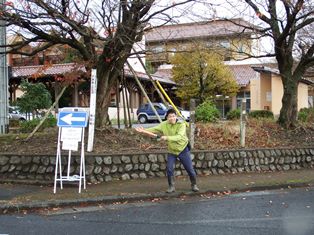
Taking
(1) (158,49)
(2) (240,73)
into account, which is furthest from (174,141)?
(2) (240,73)

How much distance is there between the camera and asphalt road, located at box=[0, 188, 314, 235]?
6754 millimetres

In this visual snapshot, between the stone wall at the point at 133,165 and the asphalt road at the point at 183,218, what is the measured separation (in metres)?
2.38

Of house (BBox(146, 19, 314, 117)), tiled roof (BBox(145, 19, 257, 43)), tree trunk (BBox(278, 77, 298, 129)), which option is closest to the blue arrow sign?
house (BBox(146, 19, 314, 117))

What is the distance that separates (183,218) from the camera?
24.8 feet

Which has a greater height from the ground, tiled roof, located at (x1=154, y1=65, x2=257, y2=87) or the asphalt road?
tiled roof, located at (x1=154, y1=65, x2=257, y2=87)

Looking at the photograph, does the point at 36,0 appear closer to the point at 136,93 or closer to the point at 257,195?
the point at 257,195

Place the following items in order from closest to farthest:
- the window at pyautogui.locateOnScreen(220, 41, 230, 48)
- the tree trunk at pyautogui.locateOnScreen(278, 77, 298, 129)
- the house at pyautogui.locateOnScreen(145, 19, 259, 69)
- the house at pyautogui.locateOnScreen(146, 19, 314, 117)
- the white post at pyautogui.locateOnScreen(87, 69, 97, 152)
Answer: the white post at pyautogui.locateOnScreen(87, 69, 97, 152)
the house at pyautogui.locateOnScreen(146, 19, 314, 117)
the house at pyautogui.locateOnScreen(145, 19, 259, 69)
the tree trunk at pyautogui.locateOnScreen(278, 77, 298, 129)
the window at pyautogui.locateOnScreen(220, 41, 230, 48)

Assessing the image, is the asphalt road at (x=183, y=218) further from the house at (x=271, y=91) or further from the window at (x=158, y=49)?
the house at (x=271, y=91)

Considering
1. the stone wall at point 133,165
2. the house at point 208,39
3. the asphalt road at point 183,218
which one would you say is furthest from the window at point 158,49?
the asphalt road at point 183,218

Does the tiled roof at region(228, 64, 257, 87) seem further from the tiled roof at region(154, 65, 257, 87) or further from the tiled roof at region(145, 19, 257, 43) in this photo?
the tiled roof at region(145, 19, 257, 43)

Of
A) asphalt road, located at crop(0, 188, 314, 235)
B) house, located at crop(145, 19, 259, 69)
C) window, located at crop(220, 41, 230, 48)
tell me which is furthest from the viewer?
window, located at crop(220, 41, 230, 48)

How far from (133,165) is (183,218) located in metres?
4.11

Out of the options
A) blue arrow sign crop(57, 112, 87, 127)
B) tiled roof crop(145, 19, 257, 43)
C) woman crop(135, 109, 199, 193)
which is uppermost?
tiled roof crop(145, 19, 257, 43)

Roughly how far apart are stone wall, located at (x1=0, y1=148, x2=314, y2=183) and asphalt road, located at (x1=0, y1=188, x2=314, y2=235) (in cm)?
238
